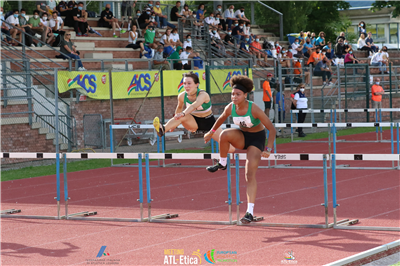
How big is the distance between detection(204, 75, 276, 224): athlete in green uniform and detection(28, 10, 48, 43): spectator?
16236mm

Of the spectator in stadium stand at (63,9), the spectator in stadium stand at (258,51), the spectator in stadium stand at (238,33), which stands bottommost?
the spectator in stadium stand at (258,51)

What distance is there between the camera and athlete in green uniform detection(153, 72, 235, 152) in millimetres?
10070

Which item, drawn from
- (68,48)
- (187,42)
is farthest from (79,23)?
(187,42)

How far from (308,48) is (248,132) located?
2620cm

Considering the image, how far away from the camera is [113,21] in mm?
26938

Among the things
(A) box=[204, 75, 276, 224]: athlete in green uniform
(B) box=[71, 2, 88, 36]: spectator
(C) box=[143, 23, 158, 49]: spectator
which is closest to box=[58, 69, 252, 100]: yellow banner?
(C) box=[143, 23, 158, 49]: spectator

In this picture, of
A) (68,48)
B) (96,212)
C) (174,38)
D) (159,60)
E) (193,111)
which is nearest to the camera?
(96,212)

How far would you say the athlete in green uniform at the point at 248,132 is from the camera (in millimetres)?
7980

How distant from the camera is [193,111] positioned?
10.3 meters

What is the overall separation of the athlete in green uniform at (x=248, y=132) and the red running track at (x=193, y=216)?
2.15 ft

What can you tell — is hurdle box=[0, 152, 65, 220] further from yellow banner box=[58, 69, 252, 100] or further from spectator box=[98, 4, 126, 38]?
spectator box=[98, 4, 126, 38]

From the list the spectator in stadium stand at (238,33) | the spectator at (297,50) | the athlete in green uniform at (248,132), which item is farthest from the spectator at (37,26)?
the athlete in green uniform at (248,132)

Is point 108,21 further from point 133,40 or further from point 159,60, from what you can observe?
point 159,60

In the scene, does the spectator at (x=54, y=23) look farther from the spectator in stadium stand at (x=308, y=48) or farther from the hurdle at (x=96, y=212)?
the hurdle at (x=96, y=212)
